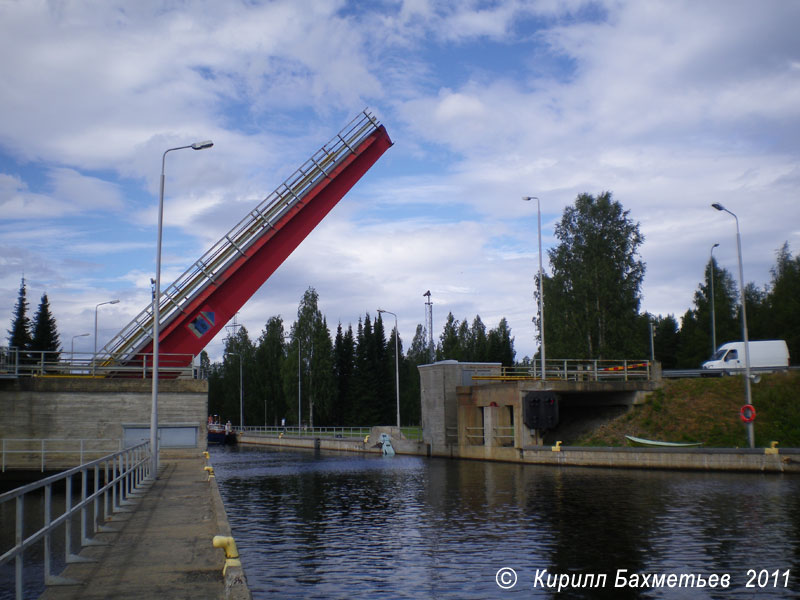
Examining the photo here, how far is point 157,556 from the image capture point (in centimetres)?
990

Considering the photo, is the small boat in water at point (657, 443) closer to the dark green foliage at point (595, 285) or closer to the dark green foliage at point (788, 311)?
the dark green foliage at point (595, 285)

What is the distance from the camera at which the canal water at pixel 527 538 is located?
1013 cm

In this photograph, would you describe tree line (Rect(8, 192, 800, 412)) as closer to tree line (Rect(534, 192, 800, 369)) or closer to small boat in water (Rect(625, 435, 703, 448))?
tree line (Rect(534, 192, 800, 369))

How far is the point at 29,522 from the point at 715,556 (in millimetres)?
13938

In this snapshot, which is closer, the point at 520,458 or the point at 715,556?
the point at 715,556

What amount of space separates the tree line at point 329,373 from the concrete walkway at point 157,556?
5385cm

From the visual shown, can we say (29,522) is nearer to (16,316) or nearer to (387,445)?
(387,445)

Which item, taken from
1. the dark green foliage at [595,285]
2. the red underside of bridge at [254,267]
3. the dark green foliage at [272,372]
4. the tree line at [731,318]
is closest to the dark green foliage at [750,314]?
the tree line at [731,318]

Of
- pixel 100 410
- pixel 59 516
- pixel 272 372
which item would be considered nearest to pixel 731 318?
pixel 272 372

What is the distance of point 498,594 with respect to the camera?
31.7 ft

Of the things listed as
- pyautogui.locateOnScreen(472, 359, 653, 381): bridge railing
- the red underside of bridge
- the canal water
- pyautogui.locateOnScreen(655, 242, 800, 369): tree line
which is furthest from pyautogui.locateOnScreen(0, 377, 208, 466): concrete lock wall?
pyautogui.locateOnScreen(655, 242, 800, 369): tree line

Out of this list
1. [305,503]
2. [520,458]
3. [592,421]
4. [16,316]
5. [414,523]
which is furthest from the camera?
[16,316]

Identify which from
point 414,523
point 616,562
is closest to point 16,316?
point 414,523

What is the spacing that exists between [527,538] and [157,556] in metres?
6.77
